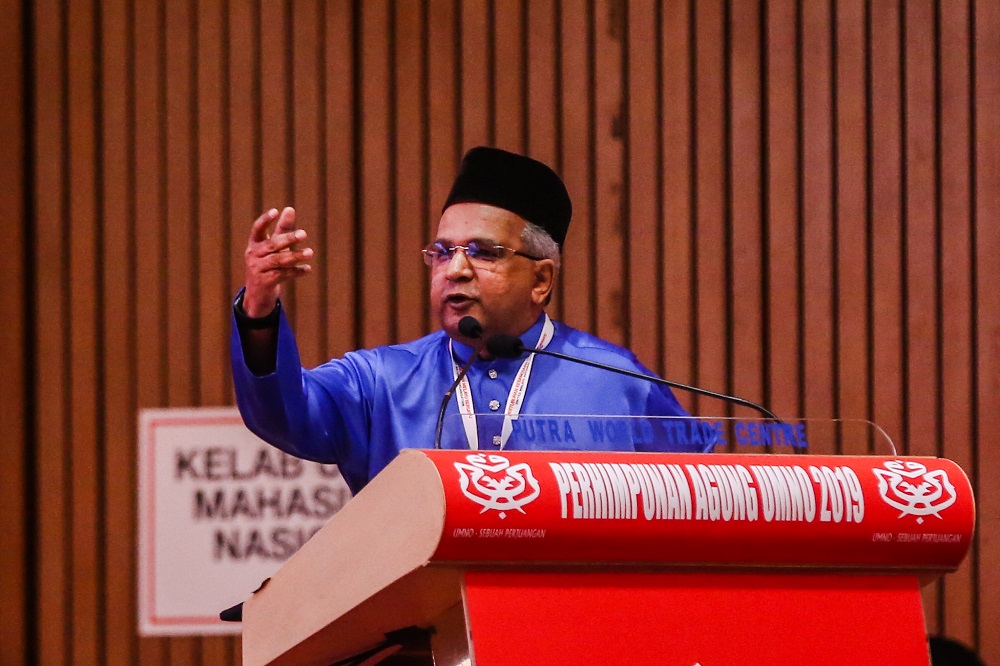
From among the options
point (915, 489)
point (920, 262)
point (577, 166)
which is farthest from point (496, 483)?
point (920, 262)

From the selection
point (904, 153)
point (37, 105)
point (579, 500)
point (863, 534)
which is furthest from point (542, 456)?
point (37, 105)

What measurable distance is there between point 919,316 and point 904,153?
53 cm

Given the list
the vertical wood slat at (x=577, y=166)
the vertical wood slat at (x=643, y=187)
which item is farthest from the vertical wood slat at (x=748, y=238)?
the vertical wood slat at (x=577, y=166)

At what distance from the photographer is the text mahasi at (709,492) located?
4.15 ft

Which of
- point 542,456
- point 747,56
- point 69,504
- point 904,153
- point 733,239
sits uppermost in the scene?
point 747,56

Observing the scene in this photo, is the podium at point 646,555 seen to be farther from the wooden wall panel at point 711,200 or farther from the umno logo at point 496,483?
the wooden wall panel at point 711,200

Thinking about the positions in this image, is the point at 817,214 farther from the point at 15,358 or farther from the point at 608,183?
the point at 15,358

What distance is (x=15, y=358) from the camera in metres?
3.93

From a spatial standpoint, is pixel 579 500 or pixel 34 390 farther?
pixel 34 390

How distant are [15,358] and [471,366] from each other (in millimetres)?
2209

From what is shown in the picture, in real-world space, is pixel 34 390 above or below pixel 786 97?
below

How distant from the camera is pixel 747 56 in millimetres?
3846

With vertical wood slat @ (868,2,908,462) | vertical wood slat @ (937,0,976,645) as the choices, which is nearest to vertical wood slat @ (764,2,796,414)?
vertical wood slat @ (868,2,908,462)

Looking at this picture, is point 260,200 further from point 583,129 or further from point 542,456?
point 542,456
